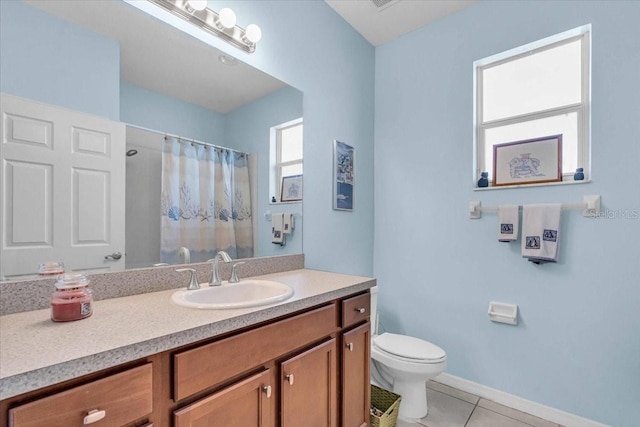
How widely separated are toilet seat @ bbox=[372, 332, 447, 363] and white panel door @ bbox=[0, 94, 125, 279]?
1506 millimetres

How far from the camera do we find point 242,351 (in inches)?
38.4

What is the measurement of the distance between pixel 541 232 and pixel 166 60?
223cm

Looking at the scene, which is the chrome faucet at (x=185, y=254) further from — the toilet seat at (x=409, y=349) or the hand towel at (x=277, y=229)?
the toilet seat at (x=409, y=349)

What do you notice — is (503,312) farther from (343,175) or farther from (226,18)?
(226,18)

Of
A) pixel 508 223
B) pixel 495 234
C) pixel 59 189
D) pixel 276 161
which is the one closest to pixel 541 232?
pixel 508 223

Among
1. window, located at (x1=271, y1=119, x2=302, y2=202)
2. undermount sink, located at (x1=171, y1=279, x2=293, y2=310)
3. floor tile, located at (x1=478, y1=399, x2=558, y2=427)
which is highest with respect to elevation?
window, located at (x1=271, y1=119, x2=302, y2=202)

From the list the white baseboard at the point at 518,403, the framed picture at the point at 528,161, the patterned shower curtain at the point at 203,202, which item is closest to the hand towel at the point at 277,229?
the patterned shower curtain at the point at 203,202

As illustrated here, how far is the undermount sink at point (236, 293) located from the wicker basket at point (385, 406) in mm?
980

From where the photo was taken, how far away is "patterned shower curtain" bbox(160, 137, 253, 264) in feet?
4.52

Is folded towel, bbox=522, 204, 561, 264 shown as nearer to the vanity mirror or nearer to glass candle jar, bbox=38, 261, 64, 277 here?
the vanity mirror

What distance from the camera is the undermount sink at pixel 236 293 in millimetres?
1163

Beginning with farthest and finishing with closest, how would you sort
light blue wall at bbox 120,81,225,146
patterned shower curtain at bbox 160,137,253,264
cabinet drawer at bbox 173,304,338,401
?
patterned shower curtain at bbox 160,137,253,264 → light blue wall at bbox 120,81,225,146 → cabinet drawer at bbox 173,304,338,401

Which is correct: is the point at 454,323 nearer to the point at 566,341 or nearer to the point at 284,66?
the point at 566,341

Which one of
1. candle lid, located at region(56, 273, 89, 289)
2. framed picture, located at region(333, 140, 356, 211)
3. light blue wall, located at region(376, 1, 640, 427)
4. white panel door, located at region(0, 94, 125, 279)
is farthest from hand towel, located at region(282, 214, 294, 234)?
candle lid, located at region(56, 273, 89, 289)
